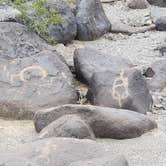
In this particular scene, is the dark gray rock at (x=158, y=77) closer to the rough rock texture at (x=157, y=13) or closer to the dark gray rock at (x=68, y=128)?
the dark gray rock at (x=68, y=128)

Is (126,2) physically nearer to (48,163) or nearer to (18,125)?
(18,125)

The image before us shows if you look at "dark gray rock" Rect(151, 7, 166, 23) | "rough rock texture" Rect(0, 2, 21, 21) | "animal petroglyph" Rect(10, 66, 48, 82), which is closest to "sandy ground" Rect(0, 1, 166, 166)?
"animal petroglyph" Rect(10, 66, 48, 82)

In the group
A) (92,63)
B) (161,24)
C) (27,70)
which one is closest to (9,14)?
(92,63)

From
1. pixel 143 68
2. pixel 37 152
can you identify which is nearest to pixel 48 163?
pixel 37 152

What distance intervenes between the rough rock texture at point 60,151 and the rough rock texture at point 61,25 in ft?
13.5

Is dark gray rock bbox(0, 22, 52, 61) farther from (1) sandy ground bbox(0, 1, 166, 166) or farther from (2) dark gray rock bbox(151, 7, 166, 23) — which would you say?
(2) dark gray rock bbox(151, 7, 166, 23)

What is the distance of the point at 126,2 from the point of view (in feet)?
41.4

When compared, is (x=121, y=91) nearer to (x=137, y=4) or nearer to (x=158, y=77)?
(x=158, y=77)

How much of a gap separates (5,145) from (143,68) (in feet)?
9.90

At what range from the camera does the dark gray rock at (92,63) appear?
6910mm

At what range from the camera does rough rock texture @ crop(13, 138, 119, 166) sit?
4.12 metres

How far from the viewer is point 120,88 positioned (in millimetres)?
6004

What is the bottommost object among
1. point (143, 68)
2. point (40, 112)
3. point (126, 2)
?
point (126, 2)

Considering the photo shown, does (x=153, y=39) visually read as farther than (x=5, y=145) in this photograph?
Yes
